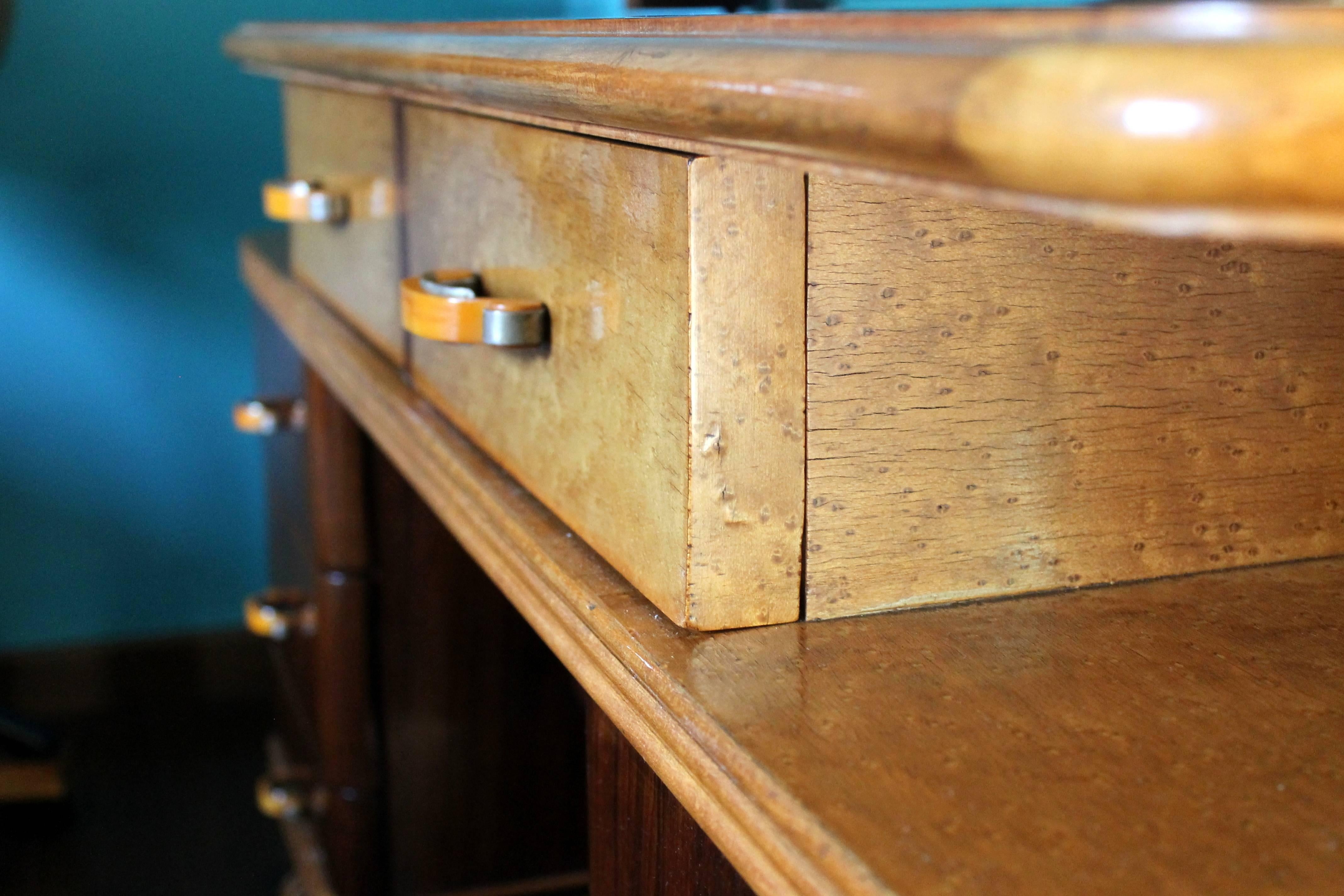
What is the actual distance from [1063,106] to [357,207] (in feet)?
2.44

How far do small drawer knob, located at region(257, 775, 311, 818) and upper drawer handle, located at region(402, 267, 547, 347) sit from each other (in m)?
0.74

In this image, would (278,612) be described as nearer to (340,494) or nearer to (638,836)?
(340,494)

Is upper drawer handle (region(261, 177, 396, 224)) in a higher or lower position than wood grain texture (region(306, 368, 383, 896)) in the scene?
higher

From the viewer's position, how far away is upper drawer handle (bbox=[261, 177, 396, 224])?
854 millimetres

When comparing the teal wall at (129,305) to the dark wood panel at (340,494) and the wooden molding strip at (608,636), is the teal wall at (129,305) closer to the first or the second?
the dark wood panel at (340,494)

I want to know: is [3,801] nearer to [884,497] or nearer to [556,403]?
[556,403]

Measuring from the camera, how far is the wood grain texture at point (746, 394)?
0.43 metres

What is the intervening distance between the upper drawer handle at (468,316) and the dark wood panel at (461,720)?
0.41 metres

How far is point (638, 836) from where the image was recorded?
Result: 503 mm

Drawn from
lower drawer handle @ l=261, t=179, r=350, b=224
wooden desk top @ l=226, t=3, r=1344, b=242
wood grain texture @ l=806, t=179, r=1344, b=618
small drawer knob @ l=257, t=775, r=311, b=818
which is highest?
wooden desk top @ l=226, t=3, r=1344, b=242

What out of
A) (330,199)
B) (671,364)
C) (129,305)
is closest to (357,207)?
(330,199)

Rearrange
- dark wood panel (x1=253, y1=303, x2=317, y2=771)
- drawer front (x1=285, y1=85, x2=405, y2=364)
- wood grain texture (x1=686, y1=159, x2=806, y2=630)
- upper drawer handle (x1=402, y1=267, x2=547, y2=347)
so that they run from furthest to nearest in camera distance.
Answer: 1. dark wood panel (x1=253, y1=303, x2=317, y2=771)
2. drawer front (x1=285, y1=85, x2=405, y2=364)
3. upper drawer handle (x1=402, y1=267, x2=547, y2=347)
4. wood grain texture (x1=686, y1=159, x2=806, y2=630)

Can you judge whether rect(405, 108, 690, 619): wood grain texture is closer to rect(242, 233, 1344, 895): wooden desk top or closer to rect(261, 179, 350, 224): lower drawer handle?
rect(242, 233, 1344, 895): wooden desk top

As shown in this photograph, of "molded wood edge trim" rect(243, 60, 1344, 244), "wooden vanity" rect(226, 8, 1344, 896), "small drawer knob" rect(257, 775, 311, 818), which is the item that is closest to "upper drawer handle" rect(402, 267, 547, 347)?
"wooden vanity" rect(226, 8, 1344, 896)
